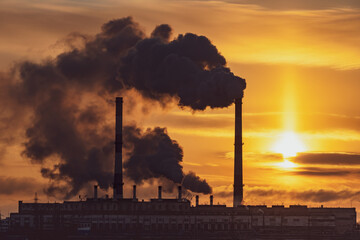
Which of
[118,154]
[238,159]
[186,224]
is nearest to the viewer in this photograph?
[238,159]

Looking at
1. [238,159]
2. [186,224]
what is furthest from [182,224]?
[238,159]

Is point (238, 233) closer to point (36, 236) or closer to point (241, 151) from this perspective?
point (241, 151)

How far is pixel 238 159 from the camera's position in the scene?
192 m

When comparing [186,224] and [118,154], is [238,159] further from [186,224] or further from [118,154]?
[118,154]

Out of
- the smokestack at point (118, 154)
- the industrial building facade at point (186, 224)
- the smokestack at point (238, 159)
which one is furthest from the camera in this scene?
the smokestack at point (118, 154)

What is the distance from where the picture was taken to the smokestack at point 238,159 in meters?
191

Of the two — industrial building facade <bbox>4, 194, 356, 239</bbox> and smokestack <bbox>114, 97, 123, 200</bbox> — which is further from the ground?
smokestack <bbox>114, 97, 123, 200</bbox>

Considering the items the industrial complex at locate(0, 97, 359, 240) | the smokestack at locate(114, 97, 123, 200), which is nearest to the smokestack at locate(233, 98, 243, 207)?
the industrial complex at locate(0, 97, 359, 240)

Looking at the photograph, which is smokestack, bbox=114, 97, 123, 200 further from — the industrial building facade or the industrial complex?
the industrial building facade

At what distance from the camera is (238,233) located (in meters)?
193

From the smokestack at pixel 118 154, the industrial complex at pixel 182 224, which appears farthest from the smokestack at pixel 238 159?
the smokestack at pixel 118 154

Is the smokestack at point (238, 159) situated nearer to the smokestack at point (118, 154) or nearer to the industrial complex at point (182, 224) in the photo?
the industrial complex at point (182, 224)

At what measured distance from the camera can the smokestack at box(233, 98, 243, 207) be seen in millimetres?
191125

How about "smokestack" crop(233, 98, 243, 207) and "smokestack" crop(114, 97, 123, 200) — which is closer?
"smokestack" crop(233, 98, 243, 207)
